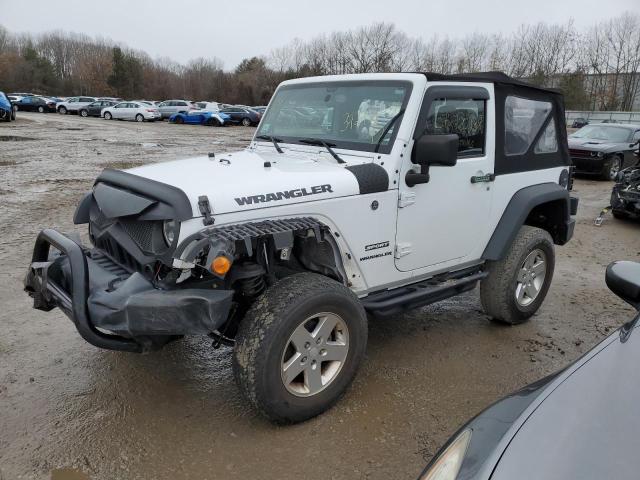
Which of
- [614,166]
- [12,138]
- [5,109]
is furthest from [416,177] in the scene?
[5,109]

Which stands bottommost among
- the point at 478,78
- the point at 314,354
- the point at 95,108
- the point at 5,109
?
the point at 314,354

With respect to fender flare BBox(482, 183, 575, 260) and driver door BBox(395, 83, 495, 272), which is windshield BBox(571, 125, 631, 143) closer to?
fender flare BBox(482, 183, 575, 260)

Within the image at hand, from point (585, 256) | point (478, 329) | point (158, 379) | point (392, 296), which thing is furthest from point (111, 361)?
point (585, 256)

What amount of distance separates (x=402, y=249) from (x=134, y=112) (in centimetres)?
3700

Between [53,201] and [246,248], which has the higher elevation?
[246,248]

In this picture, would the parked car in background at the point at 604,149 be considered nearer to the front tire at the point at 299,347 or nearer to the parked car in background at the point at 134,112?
the front tire at the point at 299,347

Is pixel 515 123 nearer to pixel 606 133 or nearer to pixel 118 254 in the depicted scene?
pixel 118 254

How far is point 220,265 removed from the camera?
257 centimetres

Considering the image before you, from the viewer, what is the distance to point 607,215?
9969mm

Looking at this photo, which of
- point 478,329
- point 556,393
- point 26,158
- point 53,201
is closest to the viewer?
point 556,393

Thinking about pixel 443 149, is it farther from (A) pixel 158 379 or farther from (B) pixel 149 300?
(A) pixel 158 379

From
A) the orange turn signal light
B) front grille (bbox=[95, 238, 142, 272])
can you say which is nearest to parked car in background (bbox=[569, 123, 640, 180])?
front grille (bbox=[95, 238, 142, 272])

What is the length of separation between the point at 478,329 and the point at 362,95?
7.73ft

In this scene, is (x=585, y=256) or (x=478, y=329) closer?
(x=478, y=329)
